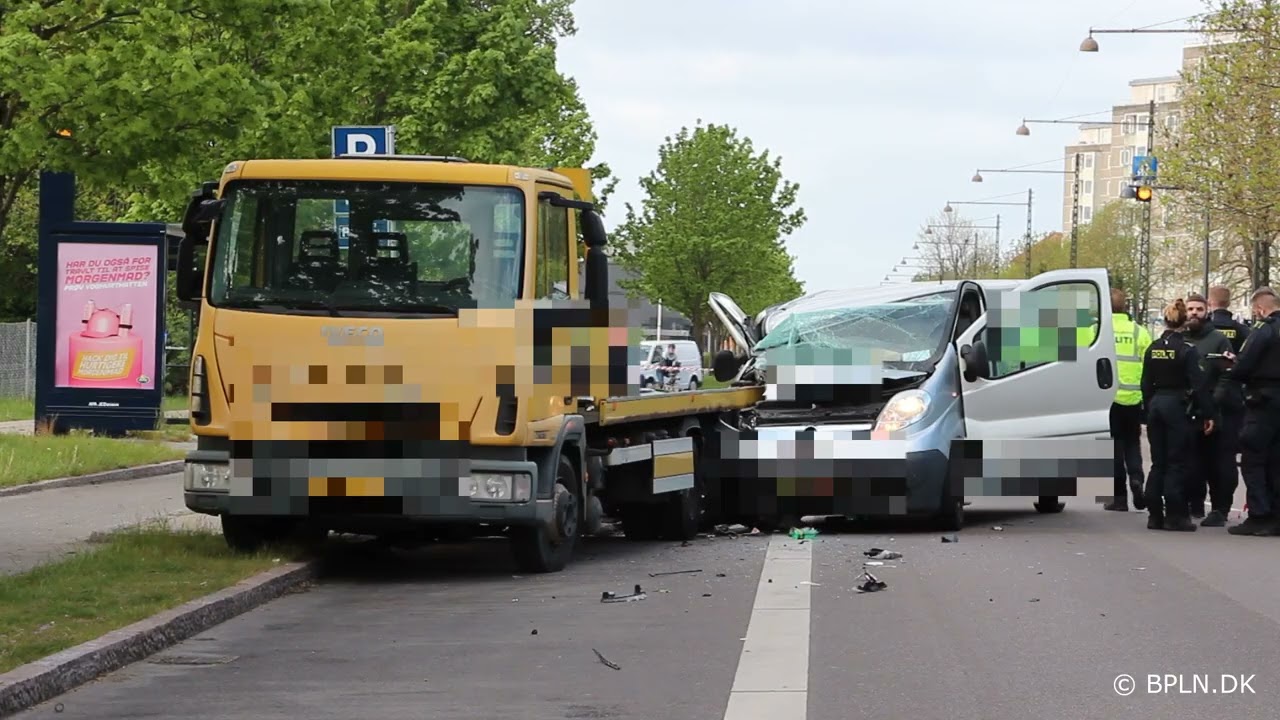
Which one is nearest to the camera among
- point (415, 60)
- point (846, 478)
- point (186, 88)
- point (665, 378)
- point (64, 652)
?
point (64, 652)

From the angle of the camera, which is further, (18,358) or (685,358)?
(685,358)

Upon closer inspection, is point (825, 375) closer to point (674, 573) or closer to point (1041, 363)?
point (1041, 363)

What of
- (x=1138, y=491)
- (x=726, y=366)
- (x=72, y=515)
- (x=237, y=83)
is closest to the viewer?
(x=72, y=515)

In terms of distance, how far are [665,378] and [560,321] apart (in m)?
41.2

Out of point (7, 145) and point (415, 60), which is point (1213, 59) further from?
point (7, 145)

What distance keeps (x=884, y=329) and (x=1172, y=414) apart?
2.38m

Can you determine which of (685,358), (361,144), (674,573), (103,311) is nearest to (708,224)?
(685,358)

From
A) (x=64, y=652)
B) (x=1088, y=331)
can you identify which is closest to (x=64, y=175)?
(x=1088, y=331)

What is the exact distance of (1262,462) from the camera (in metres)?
15.0

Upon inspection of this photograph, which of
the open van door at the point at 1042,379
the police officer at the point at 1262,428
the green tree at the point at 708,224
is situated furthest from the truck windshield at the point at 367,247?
the green tree at the point at 708,224

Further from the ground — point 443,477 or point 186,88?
point 186,88

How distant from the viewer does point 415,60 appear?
34.1 metres

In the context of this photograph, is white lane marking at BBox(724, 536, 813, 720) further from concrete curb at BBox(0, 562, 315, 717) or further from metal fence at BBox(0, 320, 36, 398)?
metal fence at BBox(0, 320, 36, 398)

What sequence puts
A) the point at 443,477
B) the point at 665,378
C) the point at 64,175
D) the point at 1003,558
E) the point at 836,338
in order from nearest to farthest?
1. the point at 443,477
2. the point at 1003,558
3. the point at 836,338
4. the point at 64,175
5. the point at 665,378
